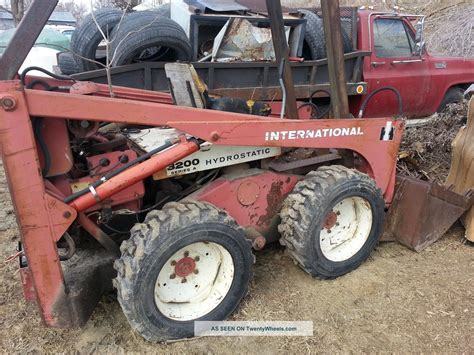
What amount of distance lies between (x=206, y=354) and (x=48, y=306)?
923mm

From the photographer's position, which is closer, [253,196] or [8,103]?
[8,103]

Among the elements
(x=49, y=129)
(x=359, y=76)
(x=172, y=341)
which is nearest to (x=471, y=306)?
(x=172, y=341)

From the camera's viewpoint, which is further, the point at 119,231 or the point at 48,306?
the point at 119,231

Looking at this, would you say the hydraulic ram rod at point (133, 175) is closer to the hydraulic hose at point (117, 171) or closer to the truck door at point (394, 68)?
the hydraulic hose at point (117, 171)

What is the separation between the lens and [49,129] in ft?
7.58

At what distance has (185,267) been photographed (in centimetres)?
262

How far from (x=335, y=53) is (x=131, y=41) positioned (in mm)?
2082

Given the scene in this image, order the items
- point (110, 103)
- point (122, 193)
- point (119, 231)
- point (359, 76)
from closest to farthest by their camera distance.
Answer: point (110, 103), point (122, 193), point (119, 231), point (359, 76)

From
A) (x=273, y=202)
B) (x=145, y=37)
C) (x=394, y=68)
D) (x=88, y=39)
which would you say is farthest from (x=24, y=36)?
(x=394, y=68)

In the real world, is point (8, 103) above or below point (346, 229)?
above

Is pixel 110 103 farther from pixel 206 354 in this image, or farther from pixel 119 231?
pixel 206 354

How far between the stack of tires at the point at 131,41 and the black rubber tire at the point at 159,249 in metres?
2.12

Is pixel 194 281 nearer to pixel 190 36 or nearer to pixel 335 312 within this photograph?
pixel 335 312

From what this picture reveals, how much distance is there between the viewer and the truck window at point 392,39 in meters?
5.73
